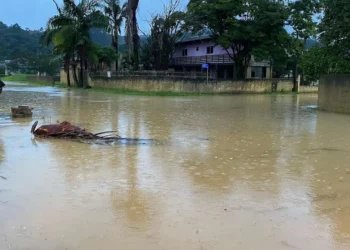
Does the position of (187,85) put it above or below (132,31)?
below

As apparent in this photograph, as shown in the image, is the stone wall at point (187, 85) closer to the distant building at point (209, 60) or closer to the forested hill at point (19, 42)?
the distant building at point (209, 60)

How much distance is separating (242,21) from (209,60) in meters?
10.5

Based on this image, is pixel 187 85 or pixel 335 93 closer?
pixel 335 93

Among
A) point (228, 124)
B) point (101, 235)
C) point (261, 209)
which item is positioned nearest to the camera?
point (101, 235)

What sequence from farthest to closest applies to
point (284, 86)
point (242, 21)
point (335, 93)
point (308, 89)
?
point (308, 89) < point (284, 86) < point (242, 21) < point (335, 93)

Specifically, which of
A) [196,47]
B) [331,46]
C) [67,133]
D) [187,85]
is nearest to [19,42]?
[196,47]

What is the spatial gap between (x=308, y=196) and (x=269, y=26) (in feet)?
95.4

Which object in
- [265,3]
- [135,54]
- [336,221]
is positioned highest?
[265,3]

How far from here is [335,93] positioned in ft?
63.1

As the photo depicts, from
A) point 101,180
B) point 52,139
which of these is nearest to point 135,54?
point 52,139

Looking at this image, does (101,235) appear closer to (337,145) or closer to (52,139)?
(52,139)

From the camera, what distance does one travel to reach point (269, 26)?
33125 millimetres

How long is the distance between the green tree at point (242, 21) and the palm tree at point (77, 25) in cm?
877

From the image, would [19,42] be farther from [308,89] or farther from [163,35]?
[308,89]
